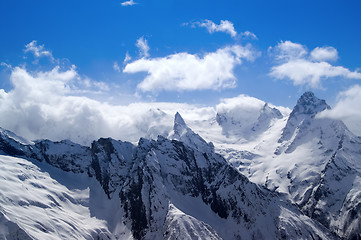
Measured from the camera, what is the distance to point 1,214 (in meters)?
199

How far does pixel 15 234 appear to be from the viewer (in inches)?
7717

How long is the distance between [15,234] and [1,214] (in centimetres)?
1550
